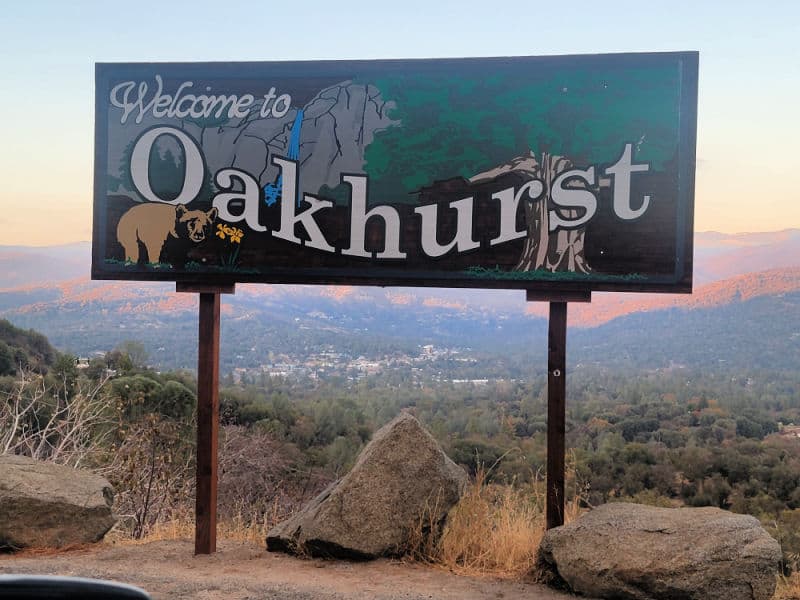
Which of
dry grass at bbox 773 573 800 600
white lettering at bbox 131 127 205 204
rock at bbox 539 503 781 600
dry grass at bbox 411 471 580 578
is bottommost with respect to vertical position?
dry grass at bbox 773 573 800 600

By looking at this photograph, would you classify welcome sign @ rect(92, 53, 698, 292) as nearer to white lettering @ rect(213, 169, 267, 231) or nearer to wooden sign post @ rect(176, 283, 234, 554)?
white lettering @ rect(213, 169, 267, 231)

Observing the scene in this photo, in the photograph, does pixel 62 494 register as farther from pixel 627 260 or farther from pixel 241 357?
pixel 241 357

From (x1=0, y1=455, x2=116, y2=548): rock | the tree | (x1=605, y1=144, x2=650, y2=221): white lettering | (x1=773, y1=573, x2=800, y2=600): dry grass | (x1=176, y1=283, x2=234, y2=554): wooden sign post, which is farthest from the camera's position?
the tree

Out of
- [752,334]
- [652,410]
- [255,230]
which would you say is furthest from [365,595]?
[752,334]

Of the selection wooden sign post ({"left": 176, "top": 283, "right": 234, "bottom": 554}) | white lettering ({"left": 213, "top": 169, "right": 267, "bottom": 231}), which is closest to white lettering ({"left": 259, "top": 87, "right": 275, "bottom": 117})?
white lettering ({"left": 213, "top": 169, "right": 267, "bottom": 231})

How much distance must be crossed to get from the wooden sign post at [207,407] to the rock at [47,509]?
3.72ft

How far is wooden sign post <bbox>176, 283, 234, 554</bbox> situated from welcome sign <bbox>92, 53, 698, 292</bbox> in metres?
0.18

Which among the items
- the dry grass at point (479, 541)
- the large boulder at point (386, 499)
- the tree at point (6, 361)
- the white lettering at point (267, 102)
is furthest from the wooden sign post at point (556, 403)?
the tree at point (6, 361)

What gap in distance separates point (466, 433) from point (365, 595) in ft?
73.1

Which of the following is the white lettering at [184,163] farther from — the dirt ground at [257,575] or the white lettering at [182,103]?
the dirt ground at [257,575]

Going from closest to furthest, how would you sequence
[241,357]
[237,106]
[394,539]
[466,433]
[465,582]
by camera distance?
[465,582] < [394,539] < [237,106] < [466,433] < [241,357]

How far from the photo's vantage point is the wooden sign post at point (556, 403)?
725 centimetres

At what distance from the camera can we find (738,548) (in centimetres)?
609

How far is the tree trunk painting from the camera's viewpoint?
23.5ft
